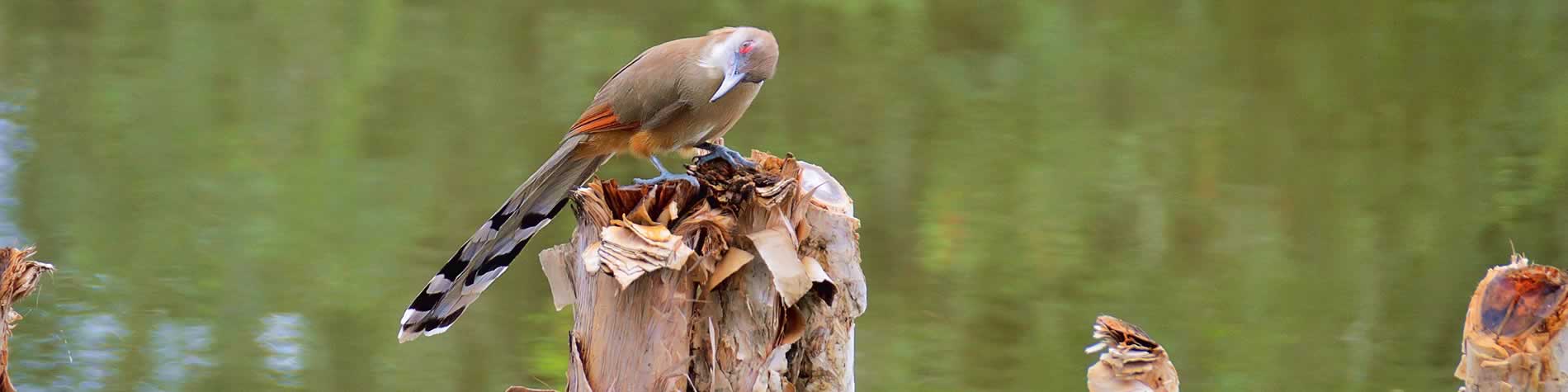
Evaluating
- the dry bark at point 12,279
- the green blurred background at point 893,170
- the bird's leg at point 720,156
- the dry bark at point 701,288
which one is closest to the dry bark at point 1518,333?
the dry bark at point 701,288

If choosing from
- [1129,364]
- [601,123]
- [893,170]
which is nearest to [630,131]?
[601,123]

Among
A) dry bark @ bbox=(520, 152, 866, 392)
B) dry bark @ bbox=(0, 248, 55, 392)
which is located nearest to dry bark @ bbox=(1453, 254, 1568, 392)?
dry bark @ bbox=(520, 152, 866, 392)

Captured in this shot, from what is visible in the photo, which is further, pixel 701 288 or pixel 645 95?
pixel 645 95

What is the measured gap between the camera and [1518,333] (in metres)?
1.73

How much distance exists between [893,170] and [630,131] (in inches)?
61.6

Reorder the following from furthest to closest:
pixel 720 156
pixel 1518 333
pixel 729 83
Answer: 1. pixel 720 156
2. pixel 729 83
3. pixel 1518 333

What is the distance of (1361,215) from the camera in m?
3.67

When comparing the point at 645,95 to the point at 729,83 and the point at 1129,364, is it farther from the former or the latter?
the point at 1129,364

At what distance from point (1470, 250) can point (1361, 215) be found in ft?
1.11

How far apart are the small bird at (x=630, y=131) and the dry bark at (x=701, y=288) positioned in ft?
0.85

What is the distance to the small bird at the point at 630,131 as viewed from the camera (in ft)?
6.55

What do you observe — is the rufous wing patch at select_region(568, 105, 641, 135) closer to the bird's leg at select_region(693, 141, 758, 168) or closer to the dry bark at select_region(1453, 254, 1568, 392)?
the bird's leg at select_region(693, 141, 758, 168)

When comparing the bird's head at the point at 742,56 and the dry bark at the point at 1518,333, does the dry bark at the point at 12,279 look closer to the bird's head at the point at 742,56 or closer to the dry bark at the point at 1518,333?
the bird's head at the point at 742,56

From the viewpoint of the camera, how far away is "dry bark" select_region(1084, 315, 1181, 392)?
1615mm
